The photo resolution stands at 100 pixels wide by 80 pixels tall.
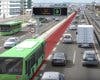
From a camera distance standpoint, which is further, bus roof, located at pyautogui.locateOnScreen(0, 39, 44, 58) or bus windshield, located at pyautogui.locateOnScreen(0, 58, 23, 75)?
bus roof, located at pyautogui.locateOnScreen(0, 39, 44, 58)

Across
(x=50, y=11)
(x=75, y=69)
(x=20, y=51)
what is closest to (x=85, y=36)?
(x=50, y=11)

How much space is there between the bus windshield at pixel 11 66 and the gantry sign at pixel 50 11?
3622 centimetres

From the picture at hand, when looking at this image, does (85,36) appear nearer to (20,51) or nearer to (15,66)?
(20,51)

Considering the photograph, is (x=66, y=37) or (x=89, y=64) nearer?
(x=89, y=64)

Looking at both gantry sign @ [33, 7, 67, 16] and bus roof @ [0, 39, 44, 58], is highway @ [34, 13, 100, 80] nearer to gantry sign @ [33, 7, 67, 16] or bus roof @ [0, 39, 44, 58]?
bus roof @ [0, 39, 44, 58]

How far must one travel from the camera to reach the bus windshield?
23844 millimetres

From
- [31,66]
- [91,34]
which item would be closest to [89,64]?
[31,66]

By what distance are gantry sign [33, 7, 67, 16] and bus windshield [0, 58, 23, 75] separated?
36.2m

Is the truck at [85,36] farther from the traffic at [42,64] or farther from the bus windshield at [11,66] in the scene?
the bus windshield at [11,66]

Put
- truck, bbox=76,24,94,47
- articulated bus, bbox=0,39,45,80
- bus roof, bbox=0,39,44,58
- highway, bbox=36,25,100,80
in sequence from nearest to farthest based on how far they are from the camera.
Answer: articulated bus, bbox=0,39,45,80
bus roof, bbox=0,39,44,58
highway, bbox=36,25,100,80
truck, bbox=76,24,94,47

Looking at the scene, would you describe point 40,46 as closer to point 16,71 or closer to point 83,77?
point 83,77

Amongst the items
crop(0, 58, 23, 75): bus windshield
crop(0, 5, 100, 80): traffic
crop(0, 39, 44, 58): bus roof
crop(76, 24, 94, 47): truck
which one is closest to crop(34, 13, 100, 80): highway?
crop(0, 5, 100, 80): traffic

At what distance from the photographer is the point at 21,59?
2411 cm

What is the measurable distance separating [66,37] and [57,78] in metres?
34.2
